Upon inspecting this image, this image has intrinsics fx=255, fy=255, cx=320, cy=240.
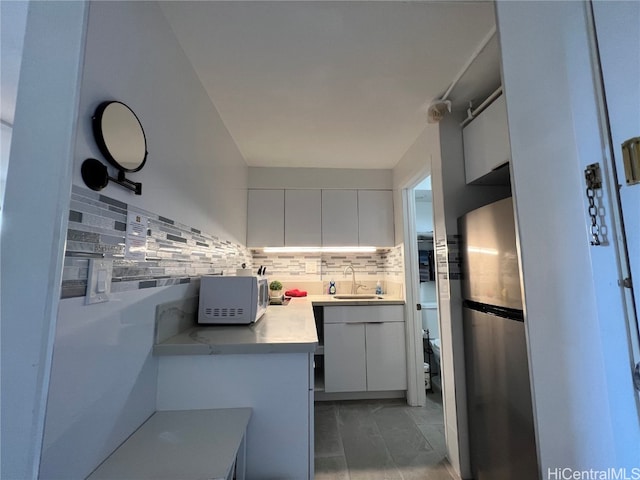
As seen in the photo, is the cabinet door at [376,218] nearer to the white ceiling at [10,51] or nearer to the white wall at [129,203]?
the white wall at [129,203]

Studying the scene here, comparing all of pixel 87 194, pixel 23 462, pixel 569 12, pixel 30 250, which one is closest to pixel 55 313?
pixel 30 250

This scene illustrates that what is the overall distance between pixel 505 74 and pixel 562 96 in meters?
0.14

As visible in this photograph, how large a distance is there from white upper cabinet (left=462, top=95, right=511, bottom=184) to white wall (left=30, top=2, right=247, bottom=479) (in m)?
1.58

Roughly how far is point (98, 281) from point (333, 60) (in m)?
1.41

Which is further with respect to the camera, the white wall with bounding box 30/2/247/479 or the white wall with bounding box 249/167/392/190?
the white wall with bounding box 249/167/392/190

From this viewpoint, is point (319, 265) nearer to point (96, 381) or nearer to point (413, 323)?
point (413, 323)

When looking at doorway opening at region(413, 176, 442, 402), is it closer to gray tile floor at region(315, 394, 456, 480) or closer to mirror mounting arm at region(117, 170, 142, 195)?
gray tile floor at region(315, 394, 456, 480)

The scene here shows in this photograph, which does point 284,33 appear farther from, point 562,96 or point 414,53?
point 562,96

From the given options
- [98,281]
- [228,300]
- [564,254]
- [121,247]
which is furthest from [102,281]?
[564,254]

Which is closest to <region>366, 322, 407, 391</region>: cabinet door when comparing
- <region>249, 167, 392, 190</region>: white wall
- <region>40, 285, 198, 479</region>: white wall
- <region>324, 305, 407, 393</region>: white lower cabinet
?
<region>324, 305, 407, 393</region>: white lower cabinet

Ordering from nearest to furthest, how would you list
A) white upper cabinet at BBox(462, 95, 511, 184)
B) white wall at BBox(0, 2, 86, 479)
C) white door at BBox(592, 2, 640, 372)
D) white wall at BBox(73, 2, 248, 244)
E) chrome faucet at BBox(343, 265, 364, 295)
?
white wall at BBox(0, 2, 86, 479), white door at BBox(592, 2, 640, 372), white wall at BBox(73, 2, 248, 244), white upper cabinet at BBox(462, 95, 511, 184), chrome faucet at BBox(343, 265, 364, 295)

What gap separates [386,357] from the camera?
8.06 ft

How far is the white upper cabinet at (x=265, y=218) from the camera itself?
2799 millimetres

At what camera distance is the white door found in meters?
0.54
